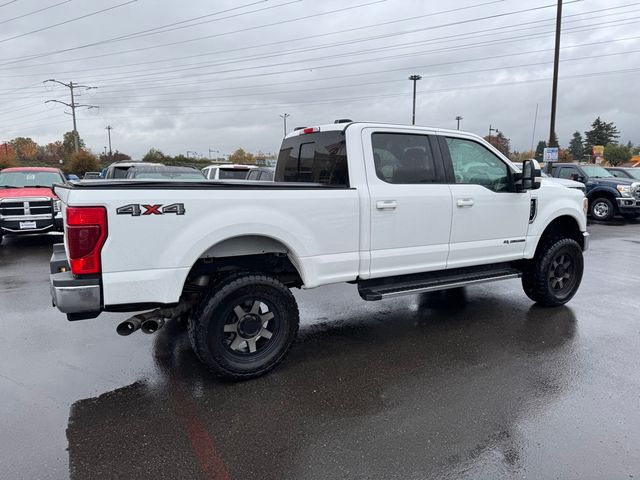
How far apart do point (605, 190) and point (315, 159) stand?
1515 cm

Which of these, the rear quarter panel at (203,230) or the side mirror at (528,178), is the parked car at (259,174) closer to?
the side mirror at (528,178)

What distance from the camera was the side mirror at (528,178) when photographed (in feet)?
16.9

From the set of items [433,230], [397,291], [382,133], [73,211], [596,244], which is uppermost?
[382,133]

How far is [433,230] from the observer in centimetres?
472

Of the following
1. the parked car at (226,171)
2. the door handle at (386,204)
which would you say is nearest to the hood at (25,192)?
the parked car at (226,171)

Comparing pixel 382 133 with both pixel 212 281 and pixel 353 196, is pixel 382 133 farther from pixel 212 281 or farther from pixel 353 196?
pixel 212 281

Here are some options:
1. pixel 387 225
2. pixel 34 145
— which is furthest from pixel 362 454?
pixel 34 145

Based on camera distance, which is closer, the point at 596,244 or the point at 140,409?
the point at 140,409

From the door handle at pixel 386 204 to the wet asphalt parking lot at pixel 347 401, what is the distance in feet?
4.59

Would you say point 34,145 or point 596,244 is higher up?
point 34,145

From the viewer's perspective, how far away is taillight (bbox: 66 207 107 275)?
125 inches

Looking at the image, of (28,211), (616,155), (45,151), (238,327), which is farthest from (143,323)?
(45,151)

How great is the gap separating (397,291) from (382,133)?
60.9 inches

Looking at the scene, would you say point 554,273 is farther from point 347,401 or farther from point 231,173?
point 231,173
